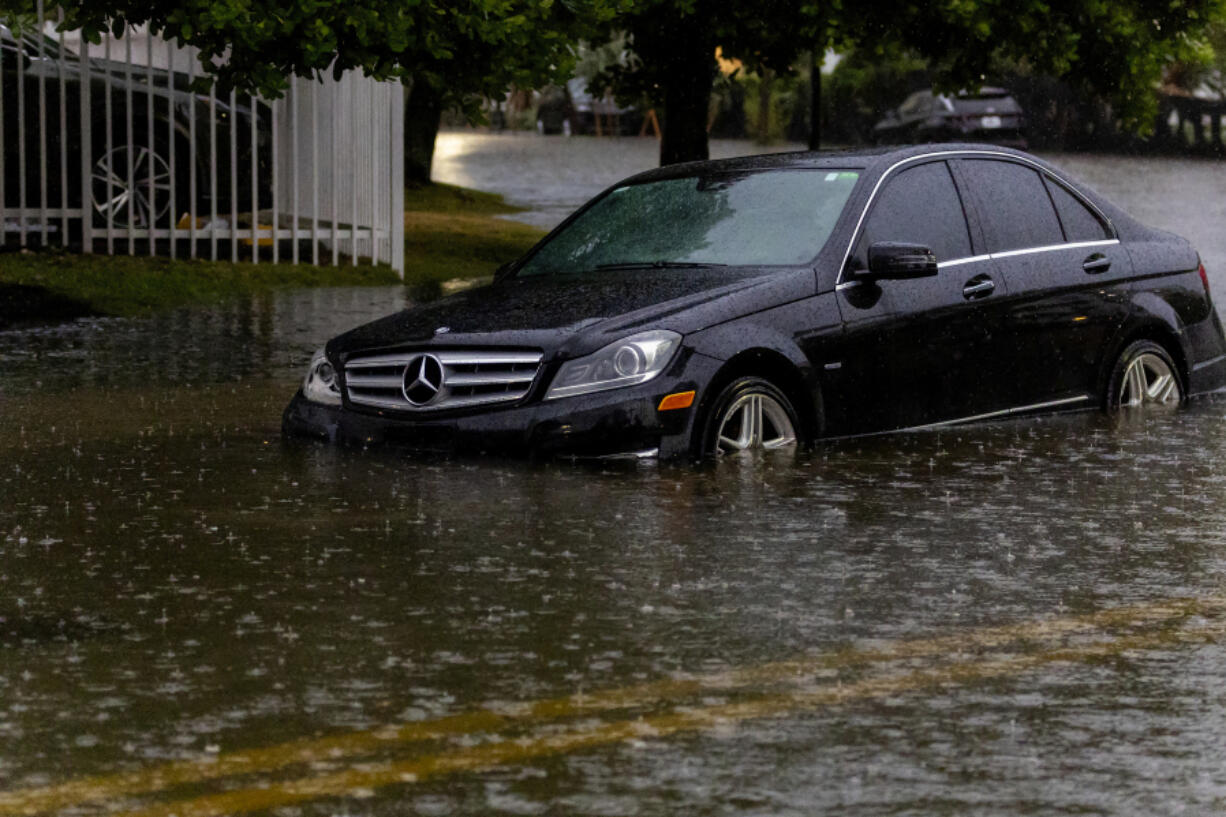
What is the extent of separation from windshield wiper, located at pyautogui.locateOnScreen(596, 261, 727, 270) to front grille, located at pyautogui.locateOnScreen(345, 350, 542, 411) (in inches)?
47.3

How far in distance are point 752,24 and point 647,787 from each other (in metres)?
15.6

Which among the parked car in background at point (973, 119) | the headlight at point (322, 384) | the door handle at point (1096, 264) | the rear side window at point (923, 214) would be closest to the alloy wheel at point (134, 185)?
the headlight at point (322, 384)

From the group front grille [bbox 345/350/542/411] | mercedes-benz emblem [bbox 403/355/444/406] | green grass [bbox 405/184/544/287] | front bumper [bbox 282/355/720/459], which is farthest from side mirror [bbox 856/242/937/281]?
green grass [bbox 405/184/544/287]

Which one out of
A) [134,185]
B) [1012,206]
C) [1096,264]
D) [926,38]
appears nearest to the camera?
[1012,206]

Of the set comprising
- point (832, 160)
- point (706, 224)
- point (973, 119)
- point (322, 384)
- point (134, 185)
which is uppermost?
point (973, 119)

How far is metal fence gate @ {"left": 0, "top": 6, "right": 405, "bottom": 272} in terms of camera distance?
18.6m

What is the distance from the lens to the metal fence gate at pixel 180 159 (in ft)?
61.1

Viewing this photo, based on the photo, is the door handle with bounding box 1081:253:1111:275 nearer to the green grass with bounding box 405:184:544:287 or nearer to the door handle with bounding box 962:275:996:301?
the door handle with bounding box 962:275:996:301

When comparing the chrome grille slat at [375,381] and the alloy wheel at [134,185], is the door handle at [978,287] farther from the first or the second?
the alloy wheel at [134,185]

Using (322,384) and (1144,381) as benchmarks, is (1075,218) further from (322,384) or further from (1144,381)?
(322,384)

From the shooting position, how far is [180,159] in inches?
766

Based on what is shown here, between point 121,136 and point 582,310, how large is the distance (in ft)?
33.9

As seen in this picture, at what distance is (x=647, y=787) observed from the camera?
5070 millimetres

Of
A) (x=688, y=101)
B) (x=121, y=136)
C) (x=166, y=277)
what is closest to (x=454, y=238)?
(x=688, y=101)
